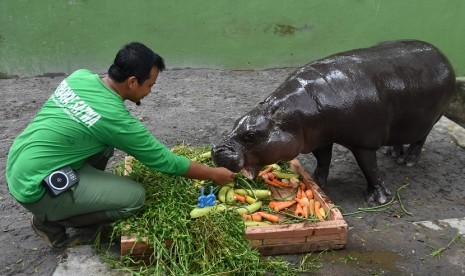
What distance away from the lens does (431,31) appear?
812 centimetres

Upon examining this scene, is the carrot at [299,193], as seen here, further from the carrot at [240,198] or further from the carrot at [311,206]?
the carrot at [240,198]

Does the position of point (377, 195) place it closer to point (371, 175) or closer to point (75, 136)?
point (371, 175)

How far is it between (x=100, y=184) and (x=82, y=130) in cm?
40

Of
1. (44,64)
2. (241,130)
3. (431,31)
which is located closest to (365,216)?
(241,130)

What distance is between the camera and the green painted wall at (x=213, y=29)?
7535mm

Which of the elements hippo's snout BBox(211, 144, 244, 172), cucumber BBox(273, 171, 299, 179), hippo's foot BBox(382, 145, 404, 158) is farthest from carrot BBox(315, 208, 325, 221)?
hippo's foot BBox(382, 145, 404, 158)

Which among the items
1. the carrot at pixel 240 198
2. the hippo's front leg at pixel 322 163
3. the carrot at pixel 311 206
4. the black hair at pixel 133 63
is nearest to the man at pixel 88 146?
the black hair at pixel 133 63

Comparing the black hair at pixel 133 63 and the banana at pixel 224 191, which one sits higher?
the black hair at pixel 133 63

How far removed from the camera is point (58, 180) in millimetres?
3117

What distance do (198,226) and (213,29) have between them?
518cm

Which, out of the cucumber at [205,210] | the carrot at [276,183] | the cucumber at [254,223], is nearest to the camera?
the cucumber at [205,210]

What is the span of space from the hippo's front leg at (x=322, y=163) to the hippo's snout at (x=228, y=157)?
3.11 ft

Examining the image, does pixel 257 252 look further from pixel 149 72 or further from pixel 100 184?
pixel 149 72

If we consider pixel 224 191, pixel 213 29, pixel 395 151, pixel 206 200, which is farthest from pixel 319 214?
pixel 213 29
